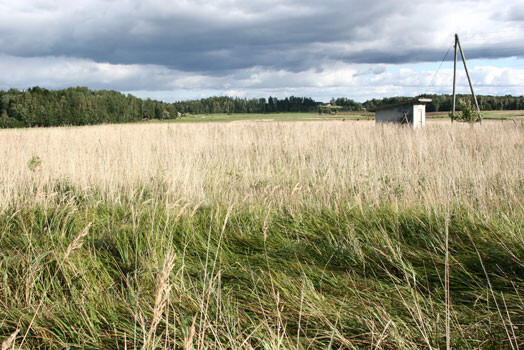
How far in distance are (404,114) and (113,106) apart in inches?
2448

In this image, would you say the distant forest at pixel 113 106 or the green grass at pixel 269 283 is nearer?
the green grass at pixel 269 283

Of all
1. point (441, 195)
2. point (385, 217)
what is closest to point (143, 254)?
point (385, 217)

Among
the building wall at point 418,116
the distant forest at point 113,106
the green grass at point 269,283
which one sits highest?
the distant forest at point 113,106

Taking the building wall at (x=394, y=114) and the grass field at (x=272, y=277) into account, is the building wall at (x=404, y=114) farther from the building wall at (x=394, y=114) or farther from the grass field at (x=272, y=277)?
the grass field at (x=272, y=277)

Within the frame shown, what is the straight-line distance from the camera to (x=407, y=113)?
1634cm

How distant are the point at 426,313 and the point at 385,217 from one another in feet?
5.83

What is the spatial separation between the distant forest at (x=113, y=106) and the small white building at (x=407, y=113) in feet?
8.42

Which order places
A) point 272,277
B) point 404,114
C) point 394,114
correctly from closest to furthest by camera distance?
point 272,277
point 404,114
point 394,114

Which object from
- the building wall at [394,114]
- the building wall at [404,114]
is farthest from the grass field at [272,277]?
the building wall at [394,114]

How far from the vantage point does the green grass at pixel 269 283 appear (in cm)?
201

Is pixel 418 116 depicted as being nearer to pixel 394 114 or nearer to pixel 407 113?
pixel 407 113

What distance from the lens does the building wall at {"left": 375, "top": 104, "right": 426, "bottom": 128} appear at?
16.1 meters

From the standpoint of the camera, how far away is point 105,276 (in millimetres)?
2852

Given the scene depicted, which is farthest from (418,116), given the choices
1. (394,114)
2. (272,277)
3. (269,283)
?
(269,283)
